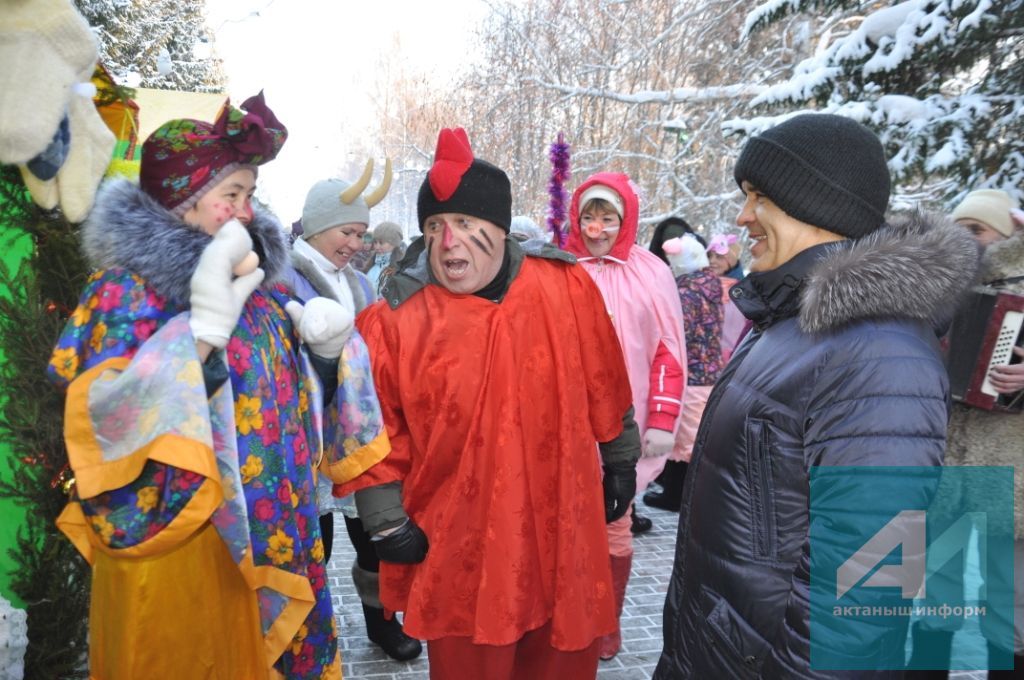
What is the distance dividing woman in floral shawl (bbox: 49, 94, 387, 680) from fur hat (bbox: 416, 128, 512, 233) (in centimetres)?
59

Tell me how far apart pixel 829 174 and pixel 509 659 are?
183 cm

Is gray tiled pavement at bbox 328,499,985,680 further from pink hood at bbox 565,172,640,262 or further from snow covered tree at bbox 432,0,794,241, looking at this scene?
snow covered tree at bbox 432,0,794,241

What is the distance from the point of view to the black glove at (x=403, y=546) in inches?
95.0

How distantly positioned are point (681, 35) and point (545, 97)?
2.90 metres

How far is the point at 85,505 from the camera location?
1781 mm

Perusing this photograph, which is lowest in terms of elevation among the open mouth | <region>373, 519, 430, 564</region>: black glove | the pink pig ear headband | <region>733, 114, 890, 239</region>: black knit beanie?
the pink pig ear headband

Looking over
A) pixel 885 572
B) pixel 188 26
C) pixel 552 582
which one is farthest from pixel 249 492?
pixel 188 26

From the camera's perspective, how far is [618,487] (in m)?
3.01

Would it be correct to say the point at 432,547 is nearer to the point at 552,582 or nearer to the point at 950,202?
the point at 552,582

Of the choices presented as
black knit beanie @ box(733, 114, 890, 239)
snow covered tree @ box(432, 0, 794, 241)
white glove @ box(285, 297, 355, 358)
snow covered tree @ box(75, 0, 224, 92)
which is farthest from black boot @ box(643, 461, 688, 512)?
snow covered tree @ box(75, 0, 224, 92)

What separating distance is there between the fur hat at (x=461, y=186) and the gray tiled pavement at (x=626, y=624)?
7.84ft

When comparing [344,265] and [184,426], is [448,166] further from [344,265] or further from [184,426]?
[344,265]

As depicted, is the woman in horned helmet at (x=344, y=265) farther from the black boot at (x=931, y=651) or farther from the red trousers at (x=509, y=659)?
the black boot at (x=931, y=651)

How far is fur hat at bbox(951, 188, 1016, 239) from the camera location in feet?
11.1
